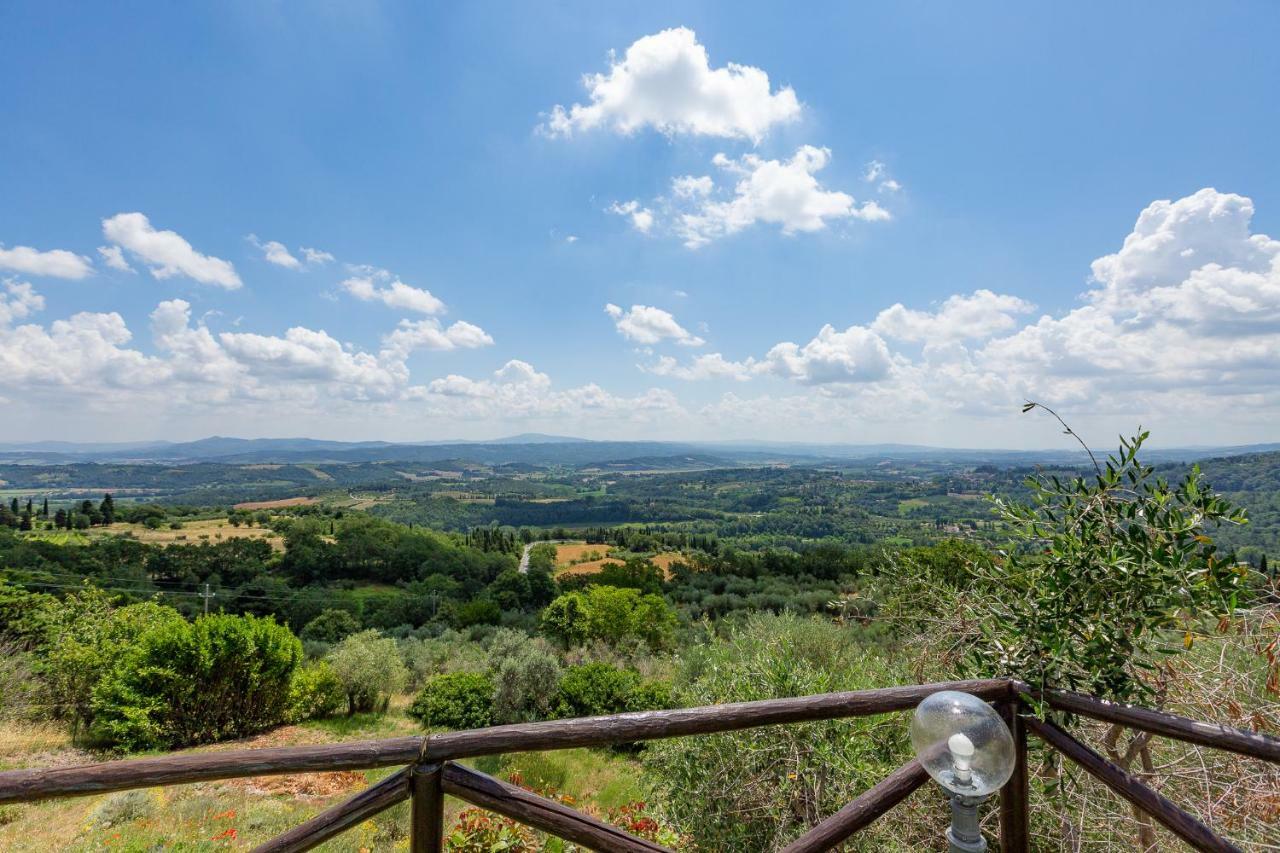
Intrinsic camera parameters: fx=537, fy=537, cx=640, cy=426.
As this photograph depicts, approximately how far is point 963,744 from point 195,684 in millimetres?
14862

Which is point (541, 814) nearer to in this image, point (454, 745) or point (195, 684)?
point (454, 745)

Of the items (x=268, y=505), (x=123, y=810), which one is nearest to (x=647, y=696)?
(x=123, y=810)

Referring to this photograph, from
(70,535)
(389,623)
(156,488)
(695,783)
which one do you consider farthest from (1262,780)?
(156,488)

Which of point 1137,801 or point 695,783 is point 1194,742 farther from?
point 695,783

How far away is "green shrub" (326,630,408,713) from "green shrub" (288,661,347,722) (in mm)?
205

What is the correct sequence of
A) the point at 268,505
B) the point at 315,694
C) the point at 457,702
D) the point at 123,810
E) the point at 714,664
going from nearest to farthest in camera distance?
the point at 123,810
the point at 714,664
the point at 457,702
the point at 315,694
the point at 268,505

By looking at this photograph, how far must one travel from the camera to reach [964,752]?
1.55 metres

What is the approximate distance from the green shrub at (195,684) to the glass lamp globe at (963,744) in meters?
14.1

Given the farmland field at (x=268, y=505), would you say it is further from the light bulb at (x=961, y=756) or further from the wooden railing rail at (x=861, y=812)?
the light bulb at (x=961, y=756)

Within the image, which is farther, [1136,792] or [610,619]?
[610,619]

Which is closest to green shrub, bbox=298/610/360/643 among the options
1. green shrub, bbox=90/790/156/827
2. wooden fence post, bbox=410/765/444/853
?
green shrub, bbox=90/790/156/827

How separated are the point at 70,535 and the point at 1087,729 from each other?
6548cm

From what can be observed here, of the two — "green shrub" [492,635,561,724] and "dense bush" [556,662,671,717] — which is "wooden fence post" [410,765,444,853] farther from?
"green shrub" [492,635,561,724]

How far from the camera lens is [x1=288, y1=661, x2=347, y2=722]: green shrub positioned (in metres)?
13.0
